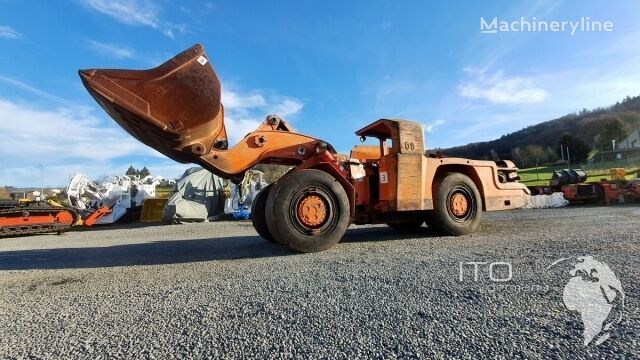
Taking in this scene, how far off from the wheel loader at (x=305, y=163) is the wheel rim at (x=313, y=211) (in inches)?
0.6

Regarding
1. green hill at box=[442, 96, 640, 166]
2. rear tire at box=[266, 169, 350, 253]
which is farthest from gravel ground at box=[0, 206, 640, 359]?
green hill at box=[442, 96, 640, 166]

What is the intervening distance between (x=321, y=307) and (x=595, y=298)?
2058mm

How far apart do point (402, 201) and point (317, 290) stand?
334 cm

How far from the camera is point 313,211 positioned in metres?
5.65

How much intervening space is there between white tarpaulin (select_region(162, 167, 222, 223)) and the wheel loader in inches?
384

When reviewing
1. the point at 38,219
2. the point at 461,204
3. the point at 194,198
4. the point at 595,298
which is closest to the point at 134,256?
the point at 461,204

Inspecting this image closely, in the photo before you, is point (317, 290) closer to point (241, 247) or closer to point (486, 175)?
point (241, 247)

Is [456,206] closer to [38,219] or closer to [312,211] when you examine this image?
[312,211]

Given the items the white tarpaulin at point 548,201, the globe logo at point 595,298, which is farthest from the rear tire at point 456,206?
the white tarpaulin at point 548,201

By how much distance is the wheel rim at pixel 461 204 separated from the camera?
23.0 ft

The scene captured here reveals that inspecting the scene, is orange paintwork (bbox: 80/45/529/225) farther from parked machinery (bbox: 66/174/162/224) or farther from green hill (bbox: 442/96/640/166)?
green hill (bbox: 442/96/640/166)

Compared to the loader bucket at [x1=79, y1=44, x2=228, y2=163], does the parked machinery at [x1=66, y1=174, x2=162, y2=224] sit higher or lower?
lower

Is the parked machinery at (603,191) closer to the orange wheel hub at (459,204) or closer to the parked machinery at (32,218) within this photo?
the orange wheel hub at (459,204)

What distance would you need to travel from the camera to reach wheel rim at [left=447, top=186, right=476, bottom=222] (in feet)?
23.0
